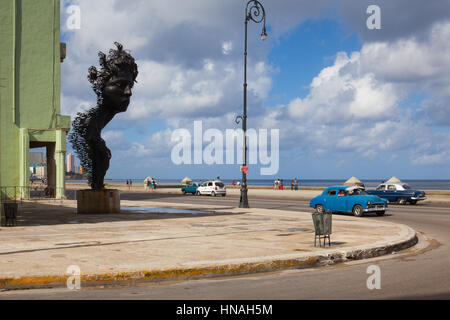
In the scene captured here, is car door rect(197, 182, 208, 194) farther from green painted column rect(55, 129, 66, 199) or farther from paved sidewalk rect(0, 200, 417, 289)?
paved sidewalk rect(0, 200, 417, 289)

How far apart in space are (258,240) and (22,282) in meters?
6.45

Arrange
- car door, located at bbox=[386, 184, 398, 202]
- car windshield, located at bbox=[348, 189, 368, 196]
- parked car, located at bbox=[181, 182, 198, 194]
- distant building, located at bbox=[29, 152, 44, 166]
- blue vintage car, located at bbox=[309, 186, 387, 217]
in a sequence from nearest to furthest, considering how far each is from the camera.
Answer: blue vintage car, located at bbox=[309, 186, 387, 217], car windshield, located at bbox=[348, 189, 368, 196], car door, located at bbox=[386, 184, 398, 202], parked car, located at bbox=[181, 182, 198, 194], distant building, located at bbox=[29, 152, 44, 166]

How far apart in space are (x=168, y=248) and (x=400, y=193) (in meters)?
27.1

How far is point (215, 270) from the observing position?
8688 millimetres

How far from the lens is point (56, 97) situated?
35.4 metres

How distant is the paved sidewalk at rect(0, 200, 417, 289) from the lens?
8289mm

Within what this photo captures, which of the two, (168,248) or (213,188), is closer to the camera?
(168,248)

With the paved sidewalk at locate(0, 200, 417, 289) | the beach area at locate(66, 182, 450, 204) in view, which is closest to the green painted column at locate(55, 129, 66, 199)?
the paved sidewalk at locate(0, 200, 417, 289)

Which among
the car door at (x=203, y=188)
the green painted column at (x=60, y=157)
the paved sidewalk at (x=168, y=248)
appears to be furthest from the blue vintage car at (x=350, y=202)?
the car door at (x=203, y=188)

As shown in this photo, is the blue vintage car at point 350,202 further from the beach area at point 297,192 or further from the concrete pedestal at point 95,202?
the beach area at point 297,192

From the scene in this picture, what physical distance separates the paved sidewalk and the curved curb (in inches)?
0.6

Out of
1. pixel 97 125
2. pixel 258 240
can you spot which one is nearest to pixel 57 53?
pixel 97 125

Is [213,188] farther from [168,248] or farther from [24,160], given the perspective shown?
[168,248]

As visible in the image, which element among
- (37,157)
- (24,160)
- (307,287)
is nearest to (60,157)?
(24,160)
